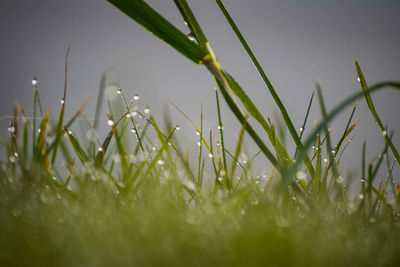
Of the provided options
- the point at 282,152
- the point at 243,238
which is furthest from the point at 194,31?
the point at 243,238

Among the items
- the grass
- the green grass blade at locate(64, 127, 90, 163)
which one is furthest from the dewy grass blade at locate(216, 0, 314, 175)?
the green grass blade at locate(64, 127, 90, 163)

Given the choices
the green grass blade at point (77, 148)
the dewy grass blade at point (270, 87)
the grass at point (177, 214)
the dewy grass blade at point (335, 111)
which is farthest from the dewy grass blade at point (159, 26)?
the green grass blade at point (77, 148)

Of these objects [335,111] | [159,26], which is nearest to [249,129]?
[335,111]

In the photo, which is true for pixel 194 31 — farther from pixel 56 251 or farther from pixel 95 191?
pixel 56 251

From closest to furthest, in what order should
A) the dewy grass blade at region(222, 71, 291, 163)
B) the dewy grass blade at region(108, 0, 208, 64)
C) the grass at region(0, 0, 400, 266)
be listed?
the grass at region(0, 0, 400, 266), the dewy grass blade at region(108, 0, 208, 64), the dewy grass blade at region(222, 71, 291, 163)

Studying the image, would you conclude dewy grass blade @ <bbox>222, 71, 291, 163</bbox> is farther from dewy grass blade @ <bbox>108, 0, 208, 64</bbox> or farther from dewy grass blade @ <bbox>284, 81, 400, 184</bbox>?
dewy grass blade @ <bbox>284, 81, 400, 184</bbox>

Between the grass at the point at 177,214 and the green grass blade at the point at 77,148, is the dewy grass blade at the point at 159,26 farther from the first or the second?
the green grass blade at the point at 77,148

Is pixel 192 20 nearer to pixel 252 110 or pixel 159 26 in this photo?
pixel 159 26

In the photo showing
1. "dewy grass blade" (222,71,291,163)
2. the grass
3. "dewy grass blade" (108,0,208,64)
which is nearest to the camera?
the grass
